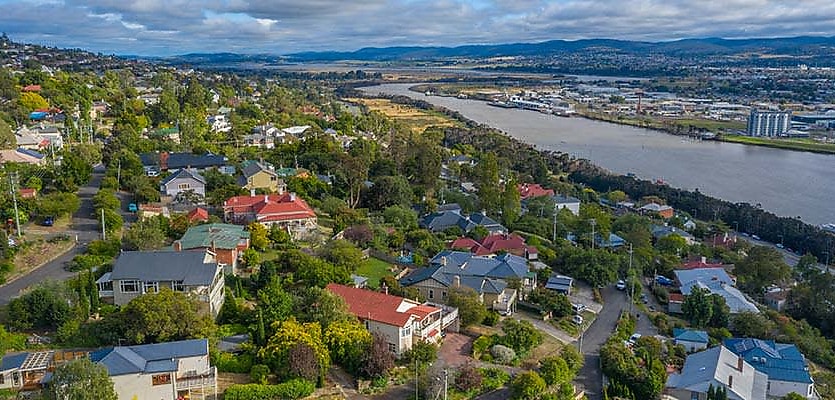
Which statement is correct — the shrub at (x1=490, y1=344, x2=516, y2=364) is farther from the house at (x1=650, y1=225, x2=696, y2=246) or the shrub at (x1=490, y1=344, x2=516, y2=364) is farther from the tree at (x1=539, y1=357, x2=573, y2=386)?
the house at (x1=650, y1=225, x2=696, y2=246)

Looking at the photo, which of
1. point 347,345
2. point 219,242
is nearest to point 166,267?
point 219,242

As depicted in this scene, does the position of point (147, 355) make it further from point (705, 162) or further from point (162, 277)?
point (705, 162)

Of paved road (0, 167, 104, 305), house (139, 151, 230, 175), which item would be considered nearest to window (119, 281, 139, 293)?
paved road (0, 167, 104, 305)

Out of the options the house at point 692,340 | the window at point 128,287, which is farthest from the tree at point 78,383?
the house at point 692,340

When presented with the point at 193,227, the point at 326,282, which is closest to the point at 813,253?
the point at 326,282

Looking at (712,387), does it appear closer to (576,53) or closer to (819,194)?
(819,194)

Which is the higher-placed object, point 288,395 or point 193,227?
point 193,227
